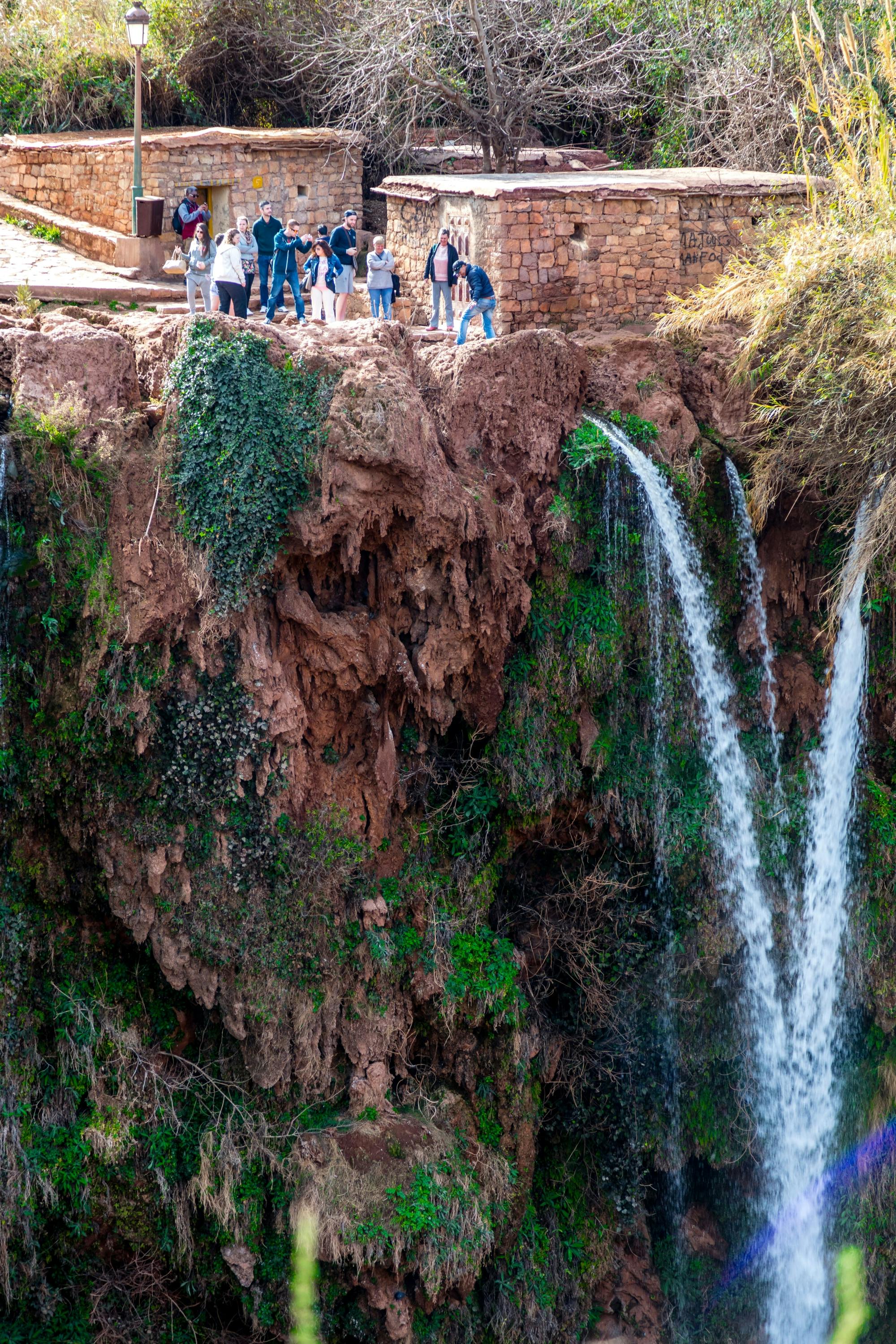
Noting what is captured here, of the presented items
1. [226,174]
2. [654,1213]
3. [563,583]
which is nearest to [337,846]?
[563,583]

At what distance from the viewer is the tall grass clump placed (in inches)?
512

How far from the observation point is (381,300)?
15.1 meters

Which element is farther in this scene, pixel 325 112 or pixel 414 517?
pixel 325 112

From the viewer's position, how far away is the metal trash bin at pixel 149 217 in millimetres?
16047

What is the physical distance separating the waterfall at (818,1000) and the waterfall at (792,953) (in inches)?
0.5

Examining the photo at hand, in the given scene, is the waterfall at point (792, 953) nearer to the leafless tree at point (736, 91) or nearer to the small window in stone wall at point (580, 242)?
the small window in stone wall at point (580, 242)

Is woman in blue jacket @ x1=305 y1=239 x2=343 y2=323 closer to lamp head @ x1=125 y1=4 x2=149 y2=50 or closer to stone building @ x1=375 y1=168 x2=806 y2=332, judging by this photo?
stone building @ x1=375 y1=168 x2=806 y2=332

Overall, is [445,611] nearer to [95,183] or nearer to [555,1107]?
[555,1107]

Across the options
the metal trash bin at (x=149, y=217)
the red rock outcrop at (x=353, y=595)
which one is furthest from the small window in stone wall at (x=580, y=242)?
the metal trash bin at (x=149, y=217)

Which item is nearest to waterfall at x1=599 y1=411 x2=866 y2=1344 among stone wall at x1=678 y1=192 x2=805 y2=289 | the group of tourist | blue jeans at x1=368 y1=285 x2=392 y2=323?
the group of tourist

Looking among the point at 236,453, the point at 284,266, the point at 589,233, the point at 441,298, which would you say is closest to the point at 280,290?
the point at 284,266

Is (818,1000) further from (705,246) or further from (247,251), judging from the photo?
(247,251)

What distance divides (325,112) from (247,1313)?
16115 millimetres

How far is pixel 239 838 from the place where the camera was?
37.8 feet
